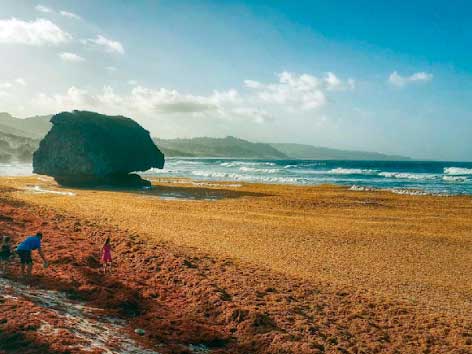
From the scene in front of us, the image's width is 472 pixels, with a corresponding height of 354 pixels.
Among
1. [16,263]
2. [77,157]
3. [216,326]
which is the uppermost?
[77,157]

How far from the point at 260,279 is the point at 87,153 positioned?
5326 centimetres

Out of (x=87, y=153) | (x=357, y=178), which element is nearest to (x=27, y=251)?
(x=87, y=153)

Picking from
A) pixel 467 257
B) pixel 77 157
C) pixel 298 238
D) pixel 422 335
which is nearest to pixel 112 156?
pixel 77 157

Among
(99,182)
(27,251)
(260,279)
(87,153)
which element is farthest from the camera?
(99,182)

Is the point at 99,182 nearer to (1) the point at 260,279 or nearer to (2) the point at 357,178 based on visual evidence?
(1) the point at 260,279

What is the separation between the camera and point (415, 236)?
95.4 feet

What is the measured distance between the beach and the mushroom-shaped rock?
30.6m

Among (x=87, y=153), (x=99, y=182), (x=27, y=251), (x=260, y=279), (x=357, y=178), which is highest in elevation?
(x=87, y=153)

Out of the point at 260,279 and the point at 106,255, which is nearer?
the point at 260,279

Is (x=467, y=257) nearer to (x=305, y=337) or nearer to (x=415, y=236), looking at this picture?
(x=415, y=236)

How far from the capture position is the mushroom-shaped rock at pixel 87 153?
6425 cm

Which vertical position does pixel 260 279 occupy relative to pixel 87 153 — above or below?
below

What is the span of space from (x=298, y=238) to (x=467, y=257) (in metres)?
10.3

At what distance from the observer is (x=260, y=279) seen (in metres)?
17.7
